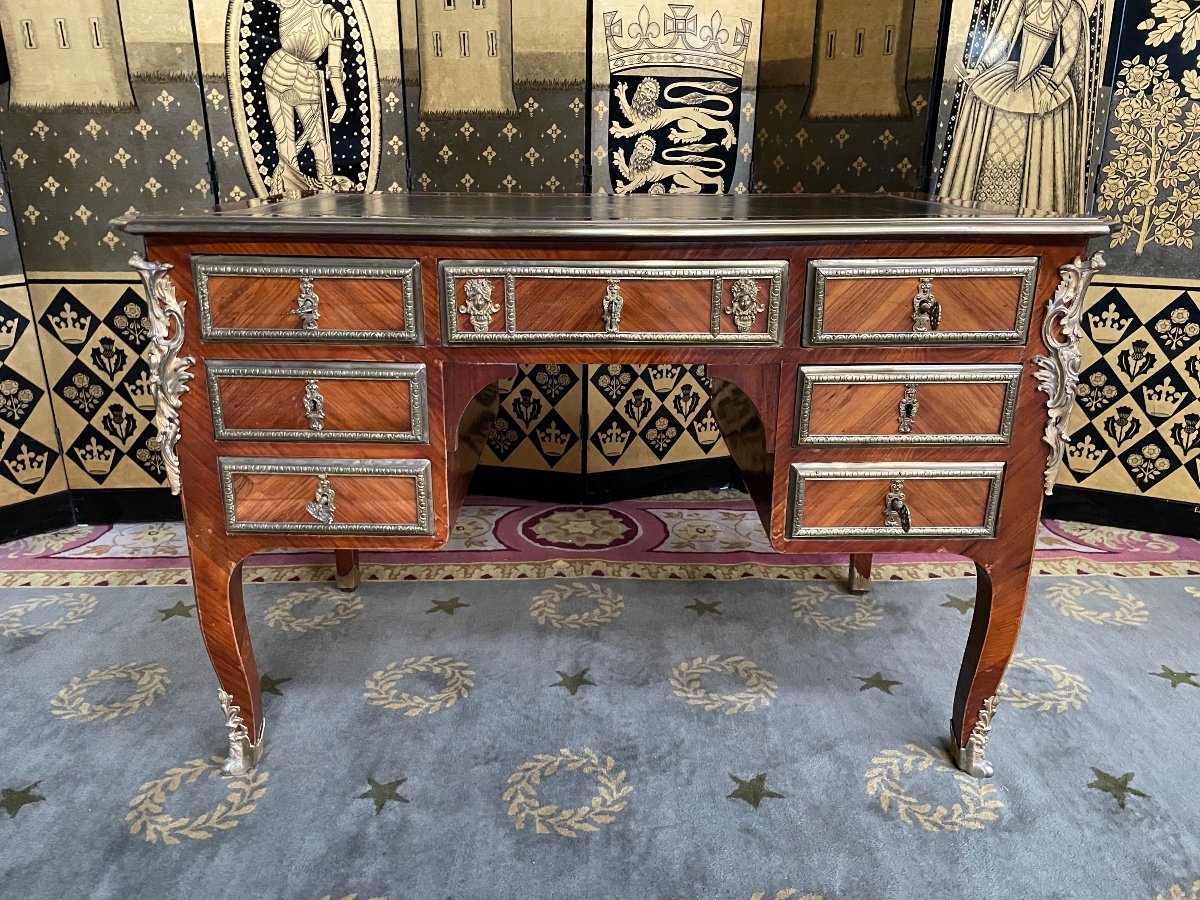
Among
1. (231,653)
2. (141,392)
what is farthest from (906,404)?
(141,392)

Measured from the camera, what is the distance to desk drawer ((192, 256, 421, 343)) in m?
1.45

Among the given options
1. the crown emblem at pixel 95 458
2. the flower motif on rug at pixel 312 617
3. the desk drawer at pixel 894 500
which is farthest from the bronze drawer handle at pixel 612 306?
the crown emblem at pixel 95 458

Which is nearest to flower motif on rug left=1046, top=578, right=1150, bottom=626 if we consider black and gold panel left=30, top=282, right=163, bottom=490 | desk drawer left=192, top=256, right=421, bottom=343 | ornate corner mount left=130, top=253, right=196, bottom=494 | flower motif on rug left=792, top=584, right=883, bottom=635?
flower motif on rug left=792, top=584, right=883, bottom=635

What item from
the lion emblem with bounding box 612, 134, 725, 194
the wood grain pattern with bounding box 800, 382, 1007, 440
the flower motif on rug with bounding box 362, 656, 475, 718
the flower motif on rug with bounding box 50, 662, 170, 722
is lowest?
the flower motif on rug with bounding box 362, 656, 475, 718

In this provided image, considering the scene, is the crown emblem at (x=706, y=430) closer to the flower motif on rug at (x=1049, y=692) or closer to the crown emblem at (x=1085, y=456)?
the crown emblem at (x=1085, y=456)

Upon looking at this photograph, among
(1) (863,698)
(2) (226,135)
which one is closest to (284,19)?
(2) (226,135)

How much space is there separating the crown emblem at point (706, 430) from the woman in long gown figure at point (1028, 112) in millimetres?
1159

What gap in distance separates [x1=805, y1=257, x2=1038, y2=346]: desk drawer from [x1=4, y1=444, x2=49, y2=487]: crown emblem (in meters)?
2.74

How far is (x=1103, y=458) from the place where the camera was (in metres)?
2.95

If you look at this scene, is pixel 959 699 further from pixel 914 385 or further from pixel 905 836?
pixel 914 385

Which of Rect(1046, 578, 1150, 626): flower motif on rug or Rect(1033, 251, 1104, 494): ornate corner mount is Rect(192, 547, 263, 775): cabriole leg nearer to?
Rect(1033, 251, 1104, 494): ornate corner mount

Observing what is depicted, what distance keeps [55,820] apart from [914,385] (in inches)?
74.2

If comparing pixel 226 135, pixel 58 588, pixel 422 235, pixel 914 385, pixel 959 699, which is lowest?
pixel 58 588

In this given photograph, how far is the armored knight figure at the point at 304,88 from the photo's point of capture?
2.55 m
